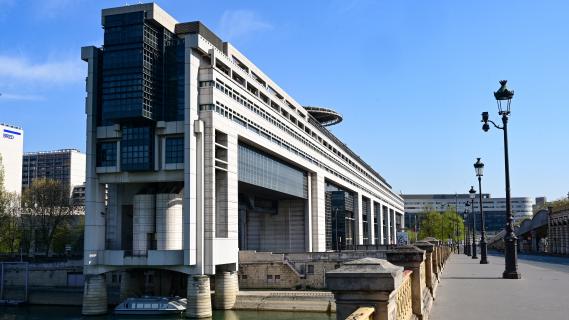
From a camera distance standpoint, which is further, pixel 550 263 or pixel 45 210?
pixel 45 210

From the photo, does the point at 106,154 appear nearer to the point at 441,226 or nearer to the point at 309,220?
the point at 309,220

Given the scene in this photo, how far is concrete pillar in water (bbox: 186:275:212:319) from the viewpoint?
163 ft

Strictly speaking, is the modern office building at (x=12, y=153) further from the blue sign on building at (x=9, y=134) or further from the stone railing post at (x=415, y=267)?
the stone railing post at (x=415, y=267)

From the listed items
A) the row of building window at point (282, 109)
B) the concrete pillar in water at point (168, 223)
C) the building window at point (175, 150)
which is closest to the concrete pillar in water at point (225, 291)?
the concrete pillar in water at point (168, 223)

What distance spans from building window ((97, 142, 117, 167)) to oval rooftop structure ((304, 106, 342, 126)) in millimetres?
58801

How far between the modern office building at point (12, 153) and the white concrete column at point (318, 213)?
86.9m

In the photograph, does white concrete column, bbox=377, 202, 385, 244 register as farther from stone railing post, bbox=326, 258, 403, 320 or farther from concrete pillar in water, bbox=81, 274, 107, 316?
stone railing post, bbox=326, 258, 403, 320

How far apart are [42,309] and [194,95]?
29.9 meters

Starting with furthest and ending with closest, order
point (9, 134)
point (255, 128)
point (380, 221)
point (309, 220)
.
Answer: point (9, 134)
point (380, 221)
point (309, 220)
point (255, 128)

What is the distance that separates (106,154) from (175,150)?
7.03 meters

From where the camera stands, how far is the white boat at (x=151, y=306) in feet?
172

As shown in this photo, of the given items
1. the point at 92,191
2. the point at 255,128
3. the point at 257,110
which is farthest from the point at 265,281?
the point at 92,191

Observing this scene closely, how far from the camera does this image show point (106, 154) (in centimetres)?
5438

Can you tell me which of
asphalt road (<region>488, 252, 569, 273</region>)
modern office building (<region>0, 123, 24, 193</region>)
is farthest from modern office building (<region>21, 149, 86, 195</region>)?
asphalt road (<region>488, 252, 569, 273</region>)
